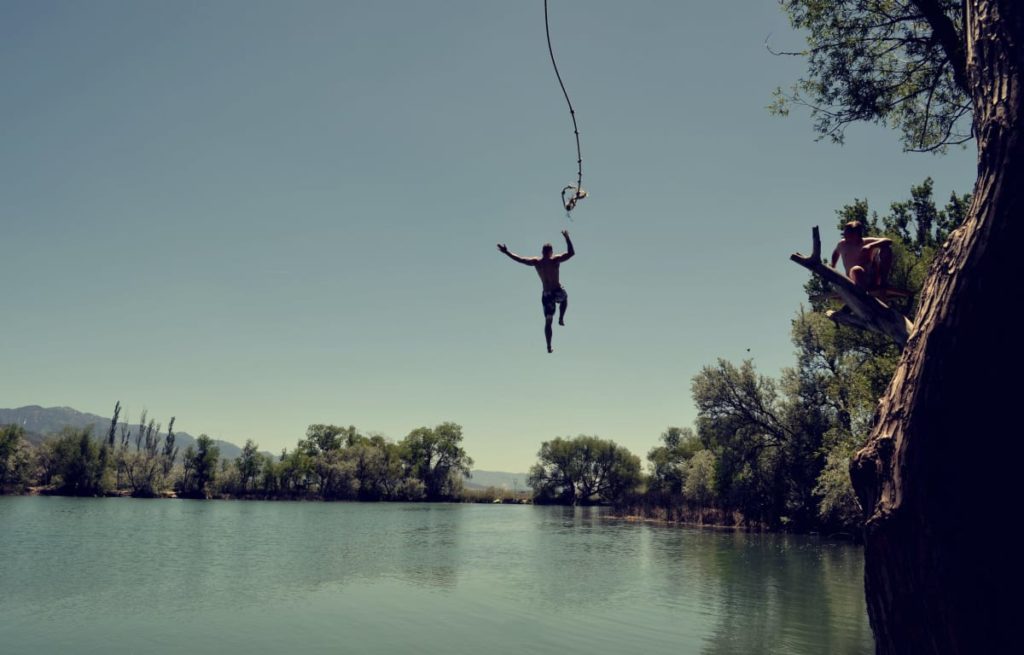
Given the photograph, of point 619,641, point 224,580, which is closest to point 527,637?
point 619,641

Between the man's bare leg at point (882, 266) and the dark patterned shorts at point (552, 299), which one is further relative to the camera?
the dark patterned shorts at point (552, 299)

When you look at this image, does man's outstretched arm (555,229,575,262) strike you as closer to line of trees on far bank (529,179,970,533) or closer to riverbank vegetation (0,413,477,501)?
line of trees on far bank (529,179,970,533)

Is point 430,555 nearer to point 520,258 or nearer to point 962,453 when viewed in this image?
point 520,258

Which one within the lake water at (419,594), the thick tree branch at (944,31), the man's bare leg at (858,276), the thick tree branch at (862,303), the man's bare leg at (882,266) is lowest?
the lake water at (419,594)

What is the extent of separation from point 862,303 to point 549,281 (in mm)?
4019

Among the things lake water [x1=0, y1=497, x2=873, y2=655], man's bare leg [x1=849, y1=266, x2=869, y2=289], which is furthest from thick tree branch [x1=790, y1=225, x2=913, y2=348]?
lake water [x1=0, y1=497, x2=873, y2=655]

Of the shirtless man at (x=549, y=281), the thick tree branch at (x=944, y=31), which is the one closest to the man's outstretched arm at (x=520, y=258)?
the shirtless man at (x=549, y=281)

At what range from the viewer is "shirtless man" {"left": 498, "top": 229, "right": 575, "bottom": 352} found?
8492mm

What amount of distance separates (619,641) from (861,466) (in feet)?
49.6

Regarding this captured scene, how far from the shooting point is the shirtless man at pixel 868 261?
6402 mm

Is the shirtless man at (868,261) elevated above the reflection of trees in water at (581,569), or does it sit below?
above

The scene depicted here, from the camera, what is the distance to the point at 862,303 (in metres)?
5.80

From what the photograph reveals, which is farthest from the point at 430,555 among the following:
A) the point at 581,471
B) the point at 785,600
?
the point at 581,471

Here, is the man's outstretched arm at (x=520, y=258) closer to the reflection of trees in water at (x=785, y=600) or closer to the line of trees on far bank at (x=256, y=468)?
the reflection of trees in water at (x=785, y=600)
